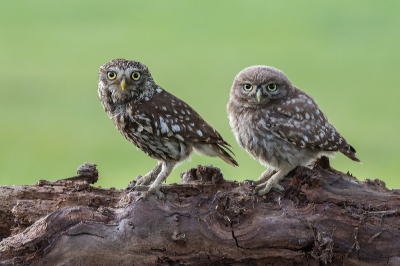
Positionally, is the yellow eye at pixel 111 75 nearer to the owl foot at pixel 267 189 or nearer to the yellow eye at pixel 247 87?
the yellow eye at pixel 247 87

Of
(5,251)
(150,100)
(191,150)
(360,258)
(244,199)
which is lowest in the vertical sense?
(360,258)

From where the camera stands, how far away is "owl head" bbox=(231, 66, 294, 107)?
3.47m

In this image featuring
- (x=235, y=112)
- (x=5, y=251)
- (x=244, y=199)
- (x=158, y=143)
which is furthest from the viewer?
(x=235, y=112)

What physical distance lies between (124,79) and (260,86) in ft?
3.22

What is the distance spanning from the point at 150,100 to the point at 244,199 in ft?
3.06

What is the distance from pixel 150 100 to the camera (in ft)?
10.9

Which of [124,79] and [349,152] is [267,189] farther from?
[124,79]

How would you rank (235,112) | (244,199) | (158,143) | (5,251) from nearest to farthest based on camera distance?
(5,251) < (244,199) < (158,143) < (235,112)

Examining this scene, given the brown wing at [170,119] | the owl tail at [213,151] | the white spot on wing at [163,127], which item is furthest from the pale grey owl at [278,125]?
the white spot on wing at [163,127]

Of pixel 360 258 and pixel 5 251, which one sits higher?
pixel 5 251

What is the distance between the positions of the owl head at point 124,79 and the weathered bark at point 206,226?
2.27 ft

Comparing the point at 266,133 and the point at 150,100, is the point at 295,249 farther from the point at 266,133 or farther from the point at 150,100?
the point at 150,100

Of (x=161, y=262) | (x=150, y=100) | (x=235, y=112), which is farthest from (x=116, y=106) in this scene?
(x=161, y=262)

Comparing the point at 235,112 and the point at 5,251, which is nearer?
the point at 5,251
